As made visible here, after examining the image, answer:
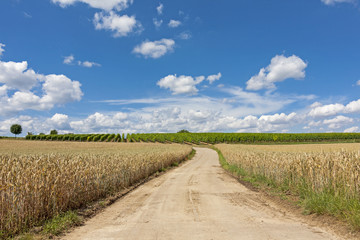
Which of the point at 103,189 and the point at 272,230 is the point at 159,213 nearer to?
the point at 272,230

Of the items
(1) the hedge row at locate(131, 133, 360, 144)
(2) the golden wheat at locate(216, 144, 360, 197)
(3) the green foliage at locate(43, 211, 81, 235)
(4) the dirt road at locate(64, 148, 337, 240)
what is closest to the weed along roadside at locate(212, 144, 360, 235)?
(2) the golden wheat at locate(216, 144, 360, 197)

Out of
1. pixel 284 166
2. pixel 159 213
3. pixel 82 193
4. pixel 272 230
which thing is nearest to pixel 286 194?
pixel 284 166

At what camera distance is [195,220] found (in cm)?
741

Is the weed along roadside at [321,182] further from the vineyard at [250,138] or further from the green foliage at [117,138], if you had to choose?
the green foliage at [117,138]

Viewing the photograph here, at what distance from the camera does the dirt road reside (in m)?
6.22

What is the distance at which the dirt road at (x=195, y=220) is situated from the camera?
6.22 m

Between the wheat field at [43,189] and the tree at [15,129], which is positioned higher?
the tree at [15,129]

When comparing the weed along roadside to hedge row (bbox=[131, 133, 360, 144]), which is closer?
the weed along roadside

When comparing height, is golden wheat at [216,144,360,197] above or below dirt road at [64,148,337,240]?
above

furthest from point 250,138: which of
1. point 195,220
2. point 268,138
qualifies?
point 195,220

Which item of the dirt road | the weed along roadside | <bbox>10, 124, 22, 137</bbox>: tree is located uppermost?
<bbox>10, 124, 22, 137</bbox>: tree

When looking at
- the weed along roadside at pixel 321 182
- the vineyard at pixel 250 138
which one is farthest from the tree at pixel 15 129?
the weed along roadside at pixel 321 182

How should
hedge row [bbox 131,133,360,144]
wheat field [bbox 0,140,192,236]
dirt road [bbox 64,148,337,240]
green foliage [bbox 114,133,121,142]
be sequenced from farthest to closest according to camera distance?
green foliage [bbox 114,133,121,142], hedge row [bbox 131,133,360,144], wheat field [bbox 0,140,192,236], dirt road [bbox 64,148,337,240]

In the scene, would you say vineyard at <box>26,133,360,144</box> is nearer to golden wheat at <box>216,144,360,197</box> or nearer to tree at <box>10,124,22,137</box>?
tree at <box>10,124,22,137</box>
